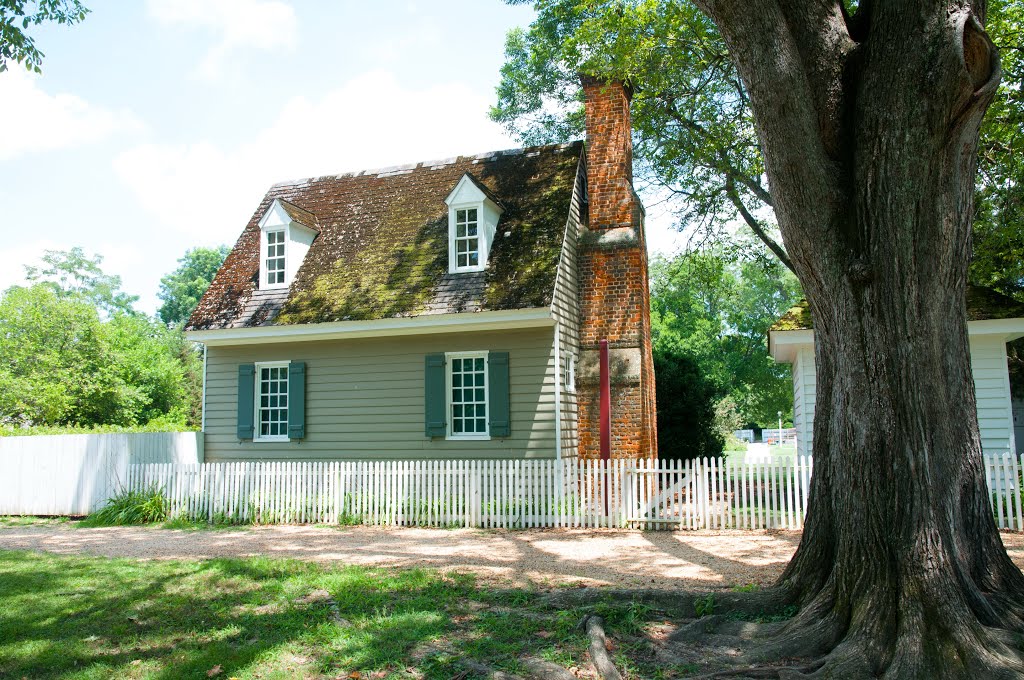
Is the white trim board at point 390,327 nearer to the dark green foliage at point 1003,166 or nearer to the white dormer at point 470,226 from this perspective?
the white dormer at point 470,226

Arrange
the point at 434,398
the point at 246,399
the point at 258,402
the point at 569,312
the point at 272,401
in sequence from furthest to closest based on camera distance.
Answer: the point at 272,401 → the point at 258,402 → the point at 246,399 → the point at 569,312 → the point at 434,398

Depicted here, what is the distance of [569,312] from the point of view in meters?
14.8

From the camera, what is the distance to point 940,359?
5391mm

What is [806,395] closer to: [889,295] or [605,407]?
[605,407]

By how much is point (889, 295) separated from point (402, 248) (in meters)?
11.8

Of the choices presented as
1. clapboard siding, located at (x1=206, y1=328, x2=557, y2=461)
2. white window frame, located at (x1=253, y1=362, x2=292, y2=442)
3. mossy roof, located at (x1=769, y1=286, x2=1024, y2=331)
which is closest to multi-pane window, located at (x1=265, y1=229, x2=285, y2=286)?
clapboard siding, located at (x1=206, y1=328, x2=557, y2=461)

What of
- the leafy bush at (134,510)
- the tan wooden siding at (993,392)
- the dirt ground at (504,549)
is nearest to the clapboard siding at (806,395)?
the tan wooden siding at (993,392)

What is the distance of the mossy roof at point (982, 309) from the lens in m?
13.5

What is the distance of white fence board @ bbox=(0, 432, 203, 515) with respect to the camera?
575 inches

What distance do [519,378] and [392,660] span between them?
891 centimetres

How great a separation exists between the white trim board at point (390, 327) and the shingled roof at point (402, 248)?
137mm

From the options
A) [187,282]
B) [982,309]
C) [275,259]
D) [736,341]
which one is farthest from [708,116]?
[187,282]

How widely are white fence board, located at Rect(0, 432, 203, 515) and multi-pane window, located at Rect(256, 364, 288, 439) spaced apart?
92.8 inches

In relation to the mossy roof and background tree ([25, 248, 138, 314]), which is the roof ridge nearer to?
the mossy roof
